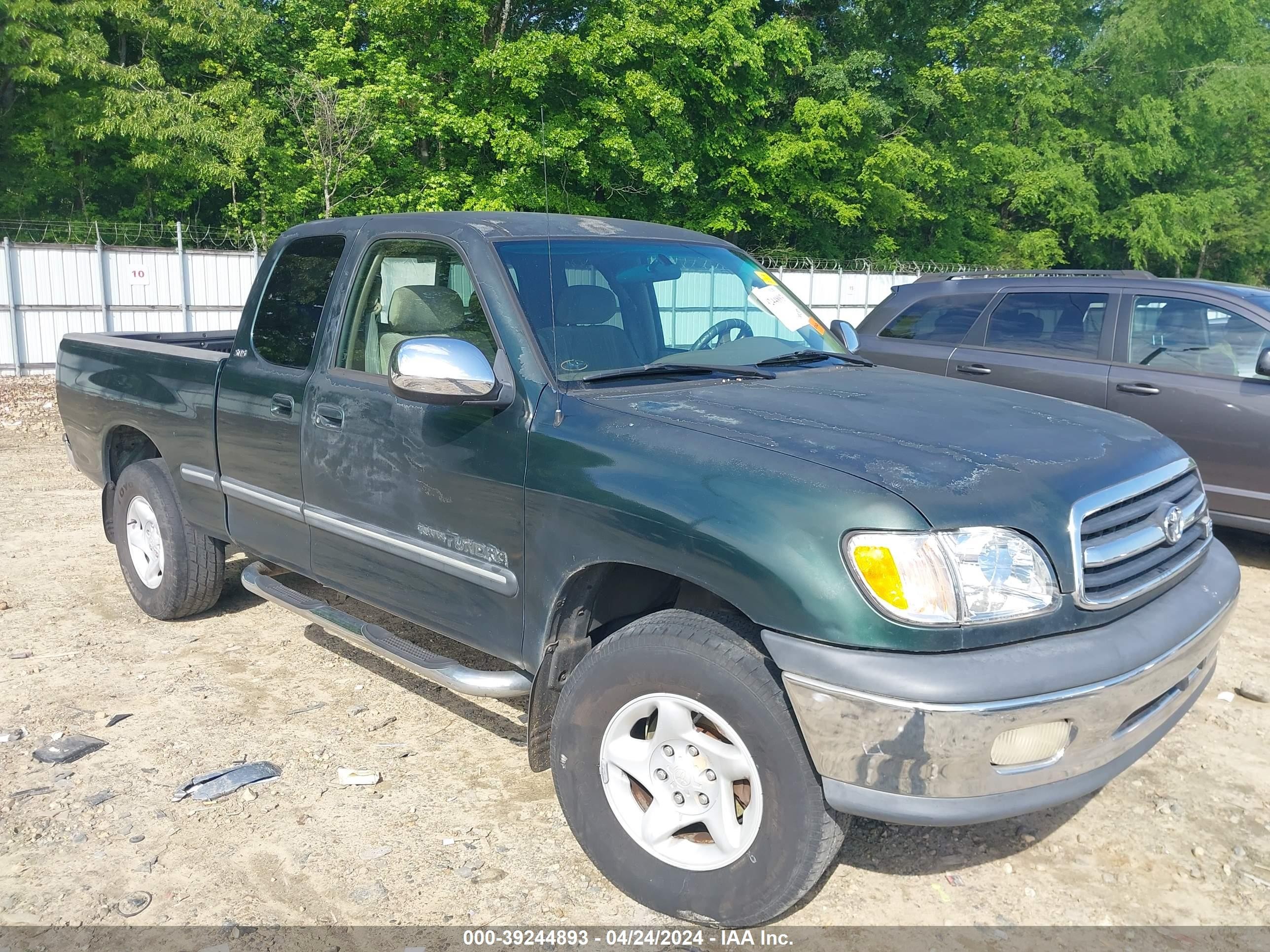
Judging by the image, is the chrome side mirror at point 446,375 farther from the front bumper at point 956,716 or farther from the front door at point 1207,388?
the front door at point 1207,388

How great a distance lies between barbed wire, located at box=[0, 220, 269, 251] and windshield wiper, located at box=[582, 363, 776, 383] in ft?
54.8

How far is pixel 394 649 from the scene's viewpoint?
12.4 feet

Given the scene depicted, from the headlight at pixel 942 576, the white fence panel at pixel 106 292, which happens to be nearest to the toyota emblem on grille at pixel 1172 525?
the headlight at pixel 942 576

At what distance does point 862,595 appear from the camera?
2479 millimetres

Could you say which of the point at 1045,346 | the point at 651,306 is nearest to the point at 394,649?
the point at 651,306

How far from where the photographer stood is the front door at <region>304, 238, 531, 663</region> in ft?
10.9

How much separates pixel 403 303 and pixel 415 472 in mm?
736

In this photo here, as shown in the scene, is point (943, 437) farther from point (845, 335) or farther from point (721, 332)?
point (845, 335)

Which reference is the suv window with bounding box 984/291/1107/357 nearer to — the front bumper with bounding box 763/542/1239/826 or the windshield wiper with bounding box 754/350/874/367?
the windshield wiper with bounding box 754/350/874/367

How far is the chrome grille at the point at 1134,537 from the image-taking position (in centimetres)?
270

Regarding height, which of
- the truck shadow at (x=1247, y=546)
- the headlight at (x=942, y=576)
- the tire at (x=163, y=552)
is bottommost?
the truck shadow at (x=1247, y=546)

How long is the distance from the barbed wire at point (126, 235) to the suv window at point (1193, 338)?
54.2 feet

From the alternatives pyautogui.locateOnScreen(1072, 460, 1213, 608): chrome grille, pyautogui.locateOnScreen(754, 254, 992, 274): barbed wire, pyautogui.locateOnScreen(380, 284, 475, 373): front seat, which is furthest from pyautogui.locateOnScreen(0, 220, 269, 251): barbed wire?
pyautogui.locateOnScreen(1072, 460, 1213, 608): chrome grille

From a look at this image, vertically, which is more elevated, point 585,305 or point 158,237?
point 158,237
